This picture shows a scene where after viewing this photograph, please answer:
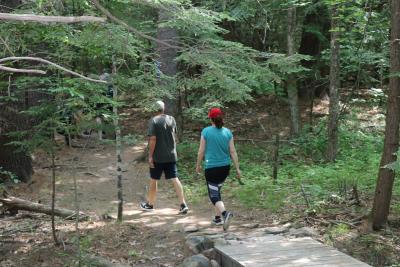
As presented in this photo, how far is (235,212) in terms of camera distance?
31.8ft

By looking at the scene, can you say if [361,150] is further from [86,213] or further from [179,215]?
[86,213]

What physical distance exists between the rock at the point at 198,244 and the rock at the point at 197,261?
0.33 m

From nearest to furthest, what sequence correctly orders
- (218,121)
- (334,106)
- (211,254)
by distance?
1. (211,254)
2. (218,121)
3. (334,106)

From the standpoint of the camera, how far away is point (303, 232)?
25.4ft

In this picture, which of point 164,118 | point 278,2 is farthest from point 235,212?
point 278,2

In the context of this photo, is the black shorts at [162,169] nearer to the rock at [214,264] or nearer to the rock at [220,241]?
the rock at [220,241]

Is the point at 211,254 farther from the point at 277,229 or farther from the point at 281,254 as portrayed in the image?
the point at 277,229

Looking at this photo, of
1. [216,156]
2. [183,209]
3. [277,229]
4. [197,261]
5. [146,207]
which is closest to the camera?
[197,261]

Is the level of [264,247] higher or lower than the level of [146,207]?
higher

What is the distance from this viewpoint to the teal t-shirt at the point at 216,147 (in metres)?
8.27

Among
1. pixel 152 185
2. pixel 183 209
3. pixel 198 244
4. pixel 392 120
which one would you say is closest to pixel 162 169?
pixel 152 185

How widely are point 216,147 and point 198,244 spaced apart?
5.21 feet

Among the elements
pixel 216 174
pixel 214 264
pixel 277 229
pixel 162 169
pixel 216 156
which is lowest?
pixel 214 264

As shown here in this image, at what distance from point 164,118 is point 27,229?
3021mm
